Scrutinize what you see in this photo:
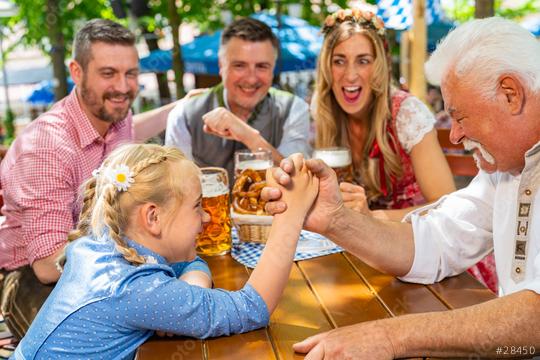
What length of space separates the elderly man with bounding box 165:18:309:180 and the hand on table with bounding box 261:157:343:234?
1.55m

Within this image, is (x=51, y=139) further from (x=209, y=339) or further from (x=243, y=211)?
(x=209, y=339)

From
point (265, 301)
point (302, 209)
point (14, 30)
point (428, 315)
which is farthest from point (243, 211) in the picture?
point (14, 30)

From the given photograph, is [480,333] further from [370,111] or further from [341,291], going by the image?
[370,111]

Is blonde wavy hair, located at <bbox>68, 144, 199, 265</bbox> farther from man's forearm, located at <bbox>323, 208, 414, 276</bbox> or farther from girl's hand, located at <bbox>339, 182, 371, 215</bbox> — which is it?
girl's hand, located at <bbox>339, 182, 371, 215</bbox>

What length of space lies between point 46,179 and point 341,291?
1.24 m

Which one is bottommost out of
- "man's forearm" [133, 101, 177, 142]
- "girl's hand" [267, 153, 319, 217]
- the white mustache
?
"man's forearm" [133, 101, 177, 142]

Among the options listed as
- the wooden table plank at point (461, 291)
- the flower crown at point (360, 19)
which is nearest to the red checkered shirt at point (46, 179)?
the flower crown at point (360, 19)

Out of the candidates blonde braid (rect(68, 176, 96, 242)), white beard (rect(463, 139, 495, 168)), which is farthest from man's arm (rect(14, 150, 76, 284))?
white beard (rect(463, 139, 495, 168))

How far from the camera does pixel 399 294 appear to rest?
1.55 metres

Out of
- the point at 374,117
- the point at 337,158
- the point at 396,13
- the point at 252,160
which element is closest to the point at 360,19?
the point at 374,117

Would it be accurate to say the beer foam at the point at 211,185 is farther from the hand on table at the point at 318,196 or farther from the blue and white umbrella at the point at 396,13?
the blue and white umbrella at the point at 396,13

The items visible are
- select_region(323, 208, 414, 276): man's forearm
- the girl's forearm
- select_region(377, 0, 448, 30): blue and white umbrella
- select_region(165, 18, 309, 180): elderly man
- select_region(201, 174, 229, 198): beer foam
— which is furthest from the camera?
select_region(377, 0, 448, 30): blue and white umbrella

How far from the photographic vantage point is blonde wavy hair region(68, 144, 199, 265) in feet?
4.83

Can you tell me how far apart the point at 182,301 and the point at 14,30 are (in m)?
9.30
